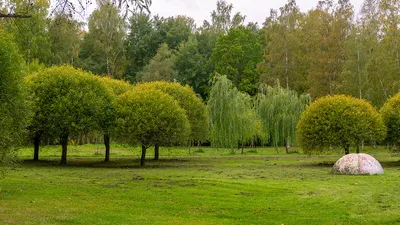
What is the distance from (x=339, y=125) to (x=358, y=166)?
24.0 ft

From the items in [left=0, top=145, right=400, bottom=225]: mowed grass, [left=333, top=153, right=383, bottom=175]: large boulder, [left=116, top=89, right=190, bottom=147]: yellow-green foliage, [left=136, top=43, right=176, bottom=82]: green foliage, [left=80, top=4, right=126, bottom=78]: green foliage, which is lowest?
[left=0, top=145, right=400, bottom=225]: mowed grass

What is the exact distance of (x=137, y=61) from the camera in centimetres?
8081

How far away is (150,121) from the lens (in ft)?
Result: 98.1

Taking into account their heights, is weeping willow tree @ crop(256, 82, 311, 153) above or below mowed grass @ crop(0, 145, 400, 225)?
above

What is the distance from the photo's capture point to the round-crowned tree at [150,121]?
1176 inches

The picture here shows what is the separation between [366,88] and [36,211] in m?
45.4

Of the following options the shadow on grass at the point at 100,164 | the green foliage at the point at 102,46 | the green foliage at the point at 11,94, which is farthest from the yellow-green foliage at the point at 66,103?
the green foliage at the point at 102,46

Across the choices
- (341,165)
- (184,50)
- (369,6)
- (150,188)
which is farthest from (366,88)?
(150,188)

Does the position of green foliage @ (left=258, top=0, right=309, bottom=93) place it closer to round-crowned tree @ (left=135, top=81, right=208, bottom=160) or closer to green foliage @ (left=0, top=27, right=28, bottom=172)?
round-crowned tree @ (left=135, top=81, right=208, bottom=160)

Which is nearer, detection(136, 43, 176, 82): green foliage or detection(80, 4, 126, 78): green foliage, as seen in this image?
detection(136, 43, 176, 82): green foliage

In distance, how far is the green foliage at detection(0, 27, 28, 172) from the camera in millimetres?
17469

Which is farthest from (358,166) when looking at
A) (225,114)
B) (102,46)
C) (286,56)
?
(102,46)

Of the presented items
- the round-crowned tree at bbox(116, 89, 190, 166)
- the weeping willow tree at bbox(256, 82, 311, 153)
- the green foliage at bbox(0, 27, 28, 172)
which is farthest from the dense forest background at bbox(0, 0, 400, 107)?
the green foliage at bbox(0, 27, 28, 172)

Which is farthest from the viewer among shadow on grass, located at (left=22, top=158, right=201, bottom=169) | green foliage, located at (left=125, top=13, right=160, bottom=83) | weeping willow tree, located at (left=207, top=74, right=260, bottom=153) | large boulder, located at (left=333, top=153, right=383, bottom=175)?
green foliage, located at (left=125, top=13, right=160, bottom=83)
